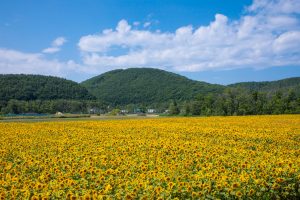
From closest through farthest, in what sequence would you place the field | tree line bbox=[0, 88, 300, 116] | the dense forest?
1. the field
2. tree line bbox=[0, 88, 300, 116]
3. the dense forest

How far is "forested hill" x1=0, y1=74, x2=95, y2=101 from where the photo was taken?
399 feet

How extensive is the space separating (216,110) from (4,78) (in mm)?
80513

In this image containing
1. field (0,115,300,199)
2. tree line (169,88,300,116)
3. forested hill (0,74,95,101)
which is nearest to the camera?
field (0,115,300,199)

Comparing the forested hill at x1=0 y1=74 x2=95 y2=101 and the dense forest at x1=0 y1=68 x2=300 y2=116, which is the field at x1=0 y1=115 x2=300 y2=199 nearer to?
the dense forest at x1=0 y1=68 x2=300 y2=116

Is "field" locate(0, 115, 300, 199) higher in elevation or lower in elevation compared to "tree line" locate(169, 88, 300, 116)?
lower

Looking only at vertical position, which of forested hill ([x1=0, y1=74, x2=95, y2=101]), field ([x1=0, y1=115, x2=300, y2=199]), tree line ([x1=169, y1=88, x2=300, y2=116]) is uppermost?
forested hill ([x1=0, y1=74, x2=95, y2=101])

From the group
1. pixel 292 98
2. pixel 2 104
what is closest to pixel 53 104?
pixel 2 104

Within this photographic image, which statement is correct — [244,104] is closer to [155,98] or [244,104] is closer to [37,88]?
[37,88]

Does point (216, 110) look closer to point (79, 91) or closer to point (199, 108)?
point (199, 108)

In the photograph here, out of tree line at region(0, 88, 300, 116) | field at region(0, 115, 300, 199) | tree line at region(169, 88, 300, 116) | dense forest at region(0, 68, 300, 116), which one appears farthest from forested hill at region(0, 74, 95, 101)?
field at region(0, 115, 300, 199)

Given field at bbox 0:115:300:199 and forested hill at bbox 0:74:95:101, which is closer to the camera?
field at bbox 0:115:300:199

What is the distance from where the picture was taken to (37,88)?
440ft

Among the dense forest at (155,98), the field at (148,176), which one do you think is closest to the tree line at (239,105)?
the dense forest at (155,98)

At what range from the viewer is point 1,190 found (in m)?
7.59
